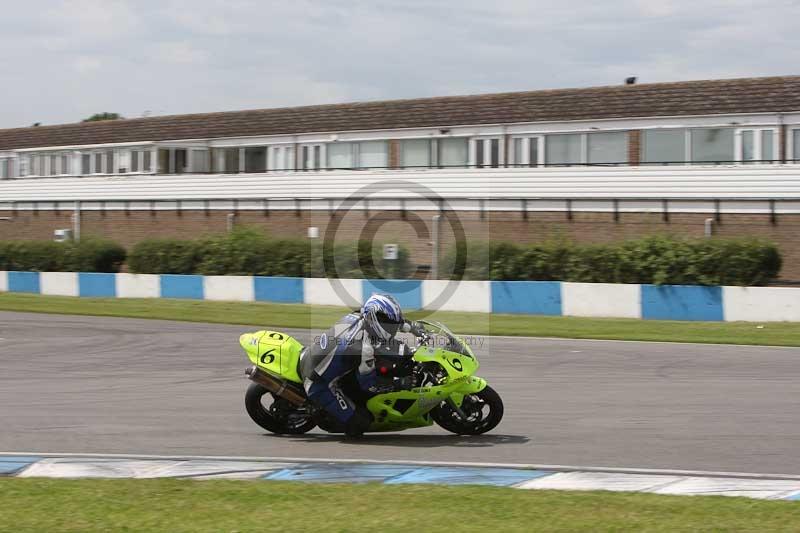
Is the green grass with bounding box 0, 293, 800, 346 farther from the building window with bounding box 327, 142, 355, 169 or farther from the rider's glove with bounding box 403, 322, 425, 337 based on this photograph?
the building window with bounding box 327, 142, 355, 169

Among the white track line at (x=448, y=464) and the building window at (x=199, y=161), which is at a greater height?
the building window at (x=199, y=161)

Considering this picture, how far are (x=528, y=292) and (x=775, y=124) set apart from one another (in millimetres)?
14248

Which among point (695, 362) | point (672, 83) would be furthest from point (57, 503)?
point (672, 83)

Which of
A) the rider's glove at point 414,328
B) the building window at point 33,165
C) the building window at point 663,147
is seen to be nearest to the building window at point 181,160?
the building window at point 33,165

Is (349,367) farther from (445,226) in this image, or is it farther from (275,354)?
(445,226)

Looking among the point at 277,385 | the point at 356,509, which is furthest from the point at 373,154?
the point at 356,509

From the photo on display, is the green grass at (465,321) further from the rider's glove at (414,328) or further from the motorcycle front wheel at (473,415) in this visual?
the rider's glove at (414,328)

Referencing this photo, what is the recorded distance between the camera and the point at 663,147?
37.1 meters

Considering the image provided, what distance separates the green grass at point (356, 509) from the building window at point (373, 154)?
36727 mm

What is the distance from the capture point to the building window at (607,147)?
38250mm

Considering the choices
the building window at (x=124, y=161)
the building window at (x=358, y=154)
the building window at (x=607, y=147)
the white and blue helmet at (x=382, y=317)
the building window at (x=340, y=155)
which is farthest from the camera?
the building window at (x=124, y=161)

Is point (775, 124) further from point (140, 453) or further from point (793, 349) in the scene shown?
point (140, 453)

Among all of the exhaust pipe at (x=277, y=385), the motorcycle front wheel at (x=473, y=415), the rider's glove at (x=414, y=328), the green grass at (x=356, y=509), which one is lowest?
the green grass at (x=356, y=509)

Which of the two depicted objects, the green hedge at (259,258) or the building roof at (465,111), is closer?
the green hedge at (259,258)
